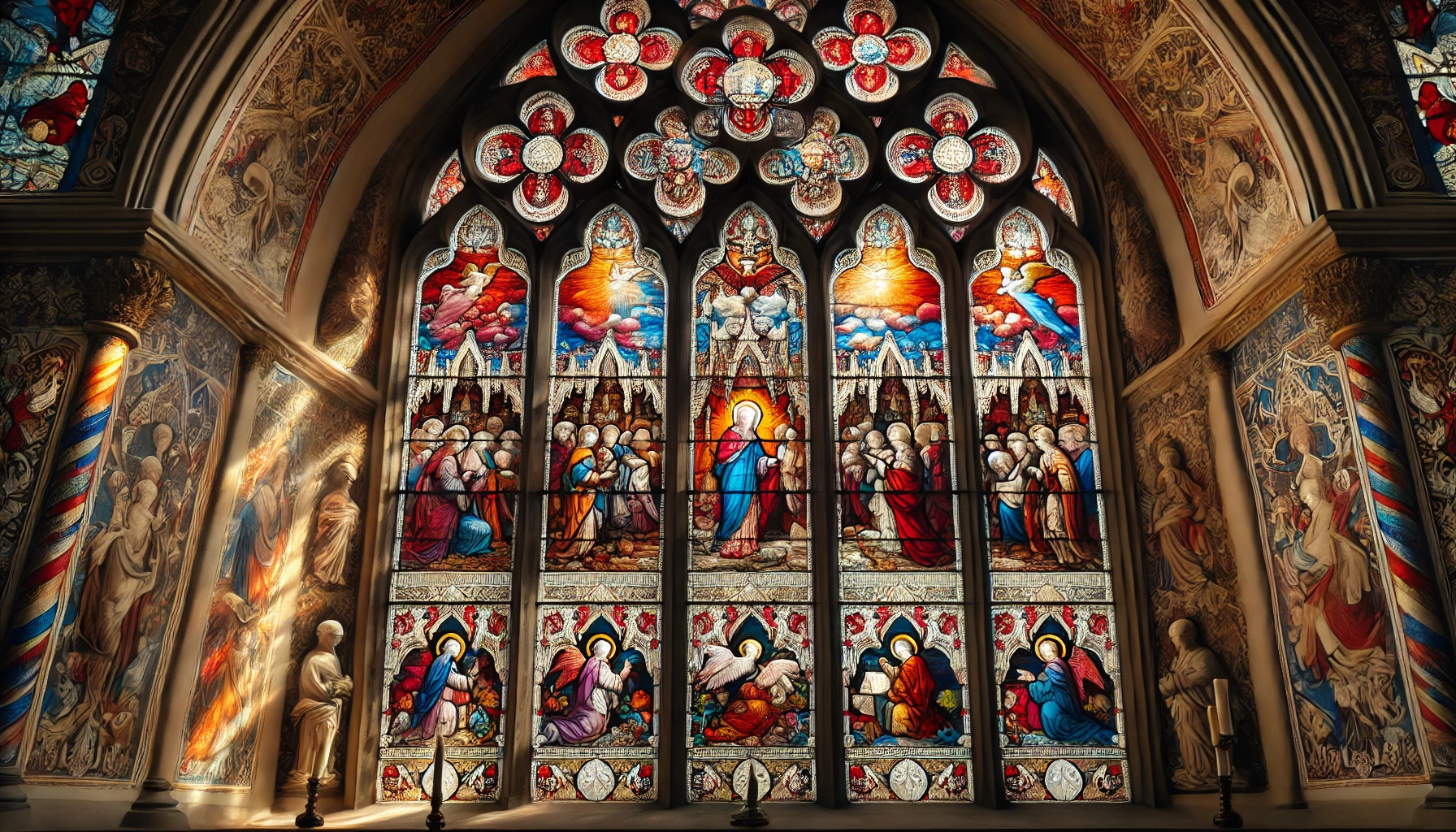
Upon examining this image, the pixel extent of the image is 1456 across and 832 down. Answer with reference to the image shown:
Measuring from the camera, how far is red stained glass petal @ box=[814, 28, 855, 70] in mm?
10742

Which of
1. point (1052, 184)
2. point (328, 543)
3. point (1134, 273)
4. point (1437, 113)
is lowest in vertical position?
point (328, 543)

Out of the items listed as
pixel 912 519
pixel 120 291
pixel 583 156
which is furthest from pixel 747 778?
pixel 583 156

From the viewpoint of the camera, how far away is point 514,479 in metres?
9.51

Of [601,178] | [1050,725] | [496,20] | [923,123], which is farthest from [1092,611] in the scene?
[496,20]

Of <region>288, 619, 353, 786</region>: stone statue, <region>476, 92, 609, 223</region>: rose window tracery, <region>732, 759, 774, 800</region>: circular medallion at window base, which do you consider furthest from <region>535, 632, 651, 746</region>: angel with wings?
<region>476, 92, 609, 223</region>: rose window tracery

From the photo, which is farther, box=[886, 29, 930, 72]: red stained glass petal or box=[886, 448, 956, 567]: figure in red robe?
box=[886, 29, 930, 72]: red stained glass petal

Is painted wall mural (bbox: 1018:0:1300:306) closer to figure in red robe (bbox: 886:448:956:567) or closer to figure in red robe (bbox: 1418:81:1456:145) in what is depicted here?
figure in red robe (bbox: 1418:81:1456:145)

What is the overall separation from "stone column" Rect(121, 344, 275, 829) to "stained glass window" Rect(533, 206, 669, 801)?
7.68ft

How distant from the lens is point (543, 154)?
10.5 metres

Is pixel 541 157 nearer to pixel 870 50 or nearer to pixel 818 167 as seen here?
pixel 818 167

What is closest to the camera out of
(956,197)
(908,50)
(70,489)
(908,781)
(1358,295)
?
(70,489)

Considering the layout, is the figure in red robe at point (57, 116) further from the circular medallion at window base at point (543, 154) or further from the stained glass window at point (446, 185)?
the circular medallion at window base at point (543, 154)

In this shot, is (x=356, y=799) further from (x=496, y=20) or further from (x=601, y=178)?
(x=496, y=20)

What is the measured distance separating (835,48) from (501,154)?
3.14m
